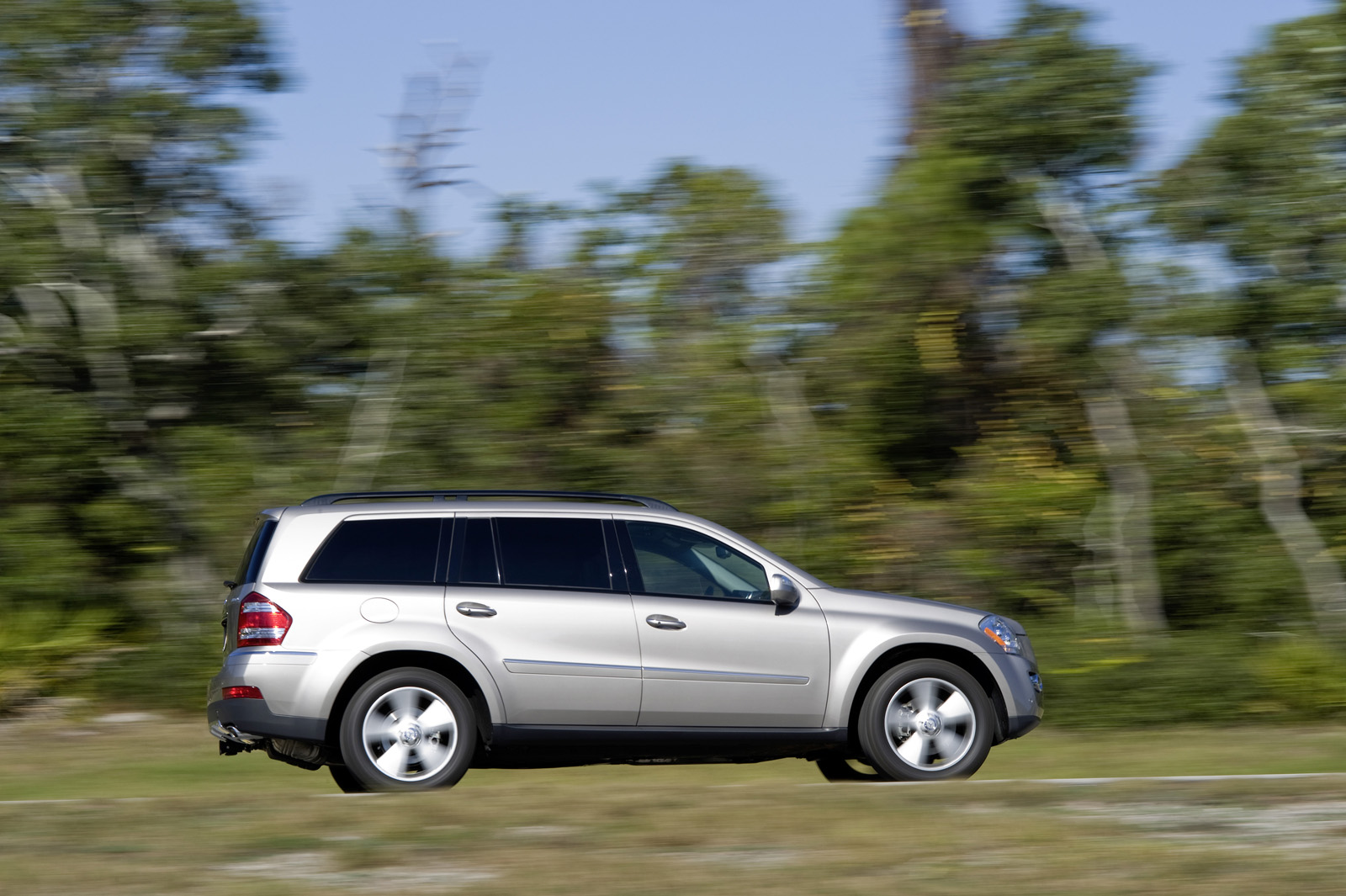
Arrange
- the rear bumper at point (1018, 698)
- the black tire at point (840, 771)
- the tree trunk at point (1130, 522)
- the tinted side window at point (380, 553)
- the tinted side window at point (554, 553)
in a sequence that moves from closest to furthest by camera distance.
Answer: the tinted side window at point (380, 553) < the tinted side window at point (554, 553) < the rear bumper at point (1018, 698) < the black tire at point (840, 771) < the tree trunk at point (1130, 522)

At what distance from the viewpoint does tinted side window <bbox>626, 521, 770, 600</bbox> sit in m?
8.72

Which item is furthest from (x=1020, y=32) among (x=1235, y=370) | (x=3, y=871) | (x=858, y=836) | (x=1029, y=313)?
(x=3, y=871)

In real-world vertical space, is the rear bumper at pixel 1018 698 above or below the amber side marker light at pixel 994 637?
below

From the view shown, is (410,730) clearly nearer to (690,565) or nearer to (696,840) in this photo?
(690,565)

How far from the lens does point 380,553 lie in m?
8.63

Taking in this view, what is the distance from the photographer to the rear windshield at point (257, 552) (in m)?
8.56

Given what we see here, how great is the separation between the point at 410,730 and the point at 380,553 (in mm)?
992

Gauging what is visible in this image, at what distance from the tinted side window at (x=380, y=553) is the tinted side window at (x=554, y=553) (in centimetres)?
41

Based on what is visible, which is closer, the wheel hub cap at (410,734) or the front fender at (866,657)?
the wheel hub cap at (410,734)

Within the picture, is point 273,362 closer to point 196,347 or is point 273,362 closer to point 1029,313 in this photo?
point 196,347

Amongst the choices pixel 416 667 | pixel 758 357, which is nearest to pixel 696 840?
pixel 416 667

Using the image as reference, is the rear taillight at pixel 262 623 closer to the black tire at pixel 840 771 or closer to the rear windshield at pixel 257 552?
the rear windshield at pixel 257 552

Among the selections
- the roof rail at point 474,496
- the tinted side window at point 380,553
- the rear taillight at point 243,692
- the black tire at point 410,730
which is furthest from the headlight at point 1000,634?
the rear taillight at point 243,692

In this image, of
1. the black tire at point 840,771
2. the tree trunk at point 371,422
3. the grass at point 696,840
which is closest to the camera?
the grass at point 696,840
